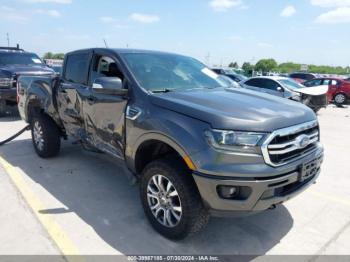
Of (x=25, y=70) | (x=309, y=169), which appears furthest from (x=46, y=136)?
(x=25, y=70)

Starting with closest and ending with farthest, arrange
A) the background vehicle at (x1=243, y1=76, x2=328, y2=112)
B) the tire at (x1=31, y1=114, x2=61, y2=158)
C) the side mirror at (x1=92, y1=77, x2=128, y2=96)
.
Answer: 1. the side mirror at (x1=92, y1=77, x2=128, y2=96)
2. the tire at (x1=31, y1=114, x2=61, y2=158)
3. the background vehicle at (x1=243, y1=76, x2=328, y2=112)

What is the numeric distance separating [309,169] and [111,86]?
2.21 meters

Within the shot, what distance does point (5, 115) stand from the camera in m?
10.1

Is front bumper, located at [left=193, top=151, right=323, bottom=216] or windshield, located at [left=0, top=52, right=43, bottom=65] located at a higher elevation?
windshield, located at [left=0, top=52, right=43, bottom=65]

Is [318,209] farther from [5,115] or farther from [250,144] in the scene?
[5,115]

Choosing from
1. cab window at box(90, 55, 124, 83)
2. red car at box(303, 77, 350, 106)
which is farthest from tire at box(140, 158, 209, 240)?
red car at box(303, 77, 350, 106)

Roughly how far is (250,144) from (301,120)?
765mm

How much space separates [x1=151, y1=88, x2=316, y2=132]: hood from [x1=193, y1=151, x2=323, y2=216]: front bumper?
431mm

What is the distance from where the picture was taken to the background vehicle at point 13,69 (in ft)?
30.6

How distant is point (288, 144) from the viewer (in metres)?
2.89

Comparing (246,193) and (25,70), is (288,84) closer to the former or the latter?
(25,70)

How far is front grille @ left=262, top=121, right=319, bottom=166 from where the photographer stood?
274cm

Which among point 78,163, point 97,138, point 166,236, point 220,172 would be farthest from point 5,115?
point 220,172

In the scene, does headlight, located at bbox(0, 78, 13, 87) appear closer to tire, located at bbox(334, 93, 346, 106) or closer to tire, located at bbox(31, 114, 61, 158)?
tire, located at bbox(31, 114, 61, 158)
